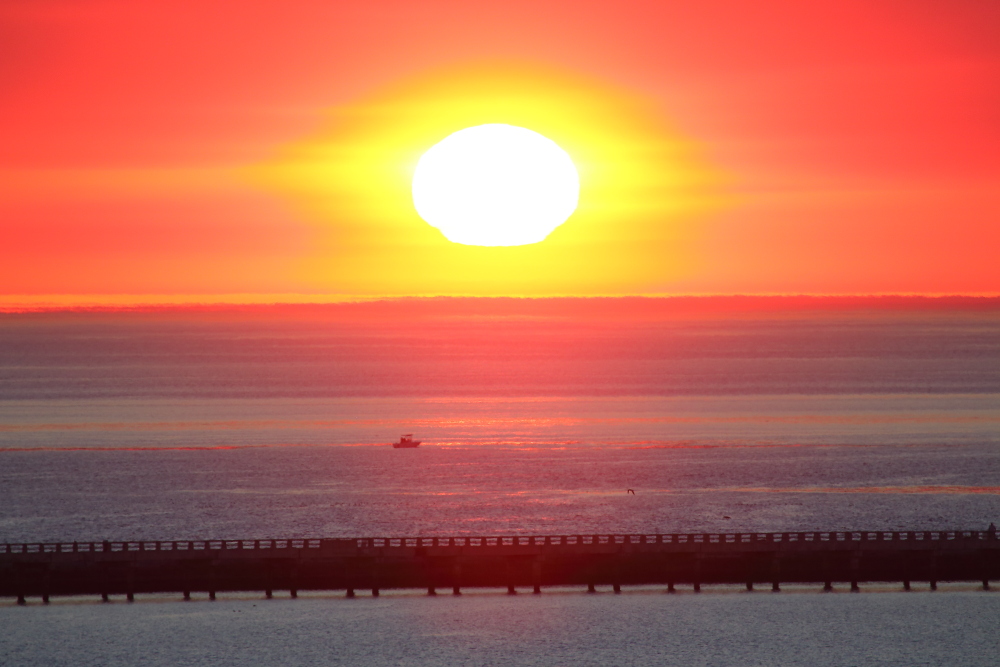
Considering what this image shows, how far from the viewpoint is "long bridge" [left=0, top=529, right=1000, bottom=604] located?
182 feet

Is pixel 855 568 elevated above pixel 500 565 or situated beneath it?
situated beneath

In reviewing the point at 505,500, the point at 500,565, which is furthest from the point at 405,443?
the point at 500,565

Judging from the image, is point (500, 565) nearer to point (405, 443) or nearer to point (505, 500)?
point (505, 500)

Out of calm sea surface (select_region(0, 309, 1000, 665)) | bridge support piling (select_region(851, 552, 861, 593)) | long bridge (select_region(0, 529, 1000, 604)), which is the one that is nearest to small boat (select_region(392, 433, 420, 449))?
calm sea surface (select_region(0, 309, 1000, 665))

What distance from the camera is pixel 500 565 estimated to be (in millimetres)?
56594

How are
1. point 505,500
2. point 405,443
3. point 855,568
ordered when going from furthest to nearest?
point 405,443 → point 505,500 → point 855,568

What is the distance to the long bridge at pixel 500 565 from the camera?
5544cm

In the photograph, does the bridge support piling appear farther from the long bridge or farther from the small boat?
the small boat

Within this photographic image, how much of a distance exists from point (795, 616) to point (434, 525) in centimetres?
2851

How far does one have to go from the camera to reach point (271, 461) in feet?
360

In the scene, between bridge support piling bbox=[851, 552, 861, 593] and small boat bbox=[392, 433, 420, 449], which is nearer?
bridge support piling bbox=[851, 552, 861, 593]

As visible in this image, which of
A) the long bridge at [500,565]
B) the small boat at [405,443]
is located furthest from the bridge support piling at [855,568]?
the small boat at [405,443]

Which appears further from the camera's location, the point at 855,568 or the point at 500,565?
the point at 855,568

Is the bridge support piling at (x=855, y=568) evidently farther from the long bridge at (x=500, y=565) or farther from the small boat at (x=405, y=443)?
the small boat at (x=405, y=443)
